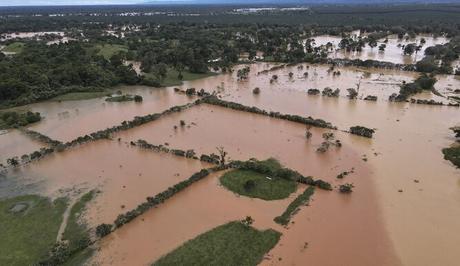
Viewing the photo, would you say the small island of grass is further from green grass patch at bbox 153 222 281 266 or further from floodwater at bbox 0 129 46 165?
floodwater at bbox 0 129 46 165

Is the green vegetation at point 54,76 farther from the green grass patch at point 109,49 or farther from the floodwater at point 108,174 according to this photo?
the floodwater at point 108,174

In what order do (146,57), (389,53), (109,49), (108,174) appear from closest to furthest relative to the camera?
1. (108,174)
2. (146,57)
3. (389,53)
4. (109,49)

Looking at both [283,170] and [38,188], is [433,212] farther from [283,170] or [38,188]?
[38,188]

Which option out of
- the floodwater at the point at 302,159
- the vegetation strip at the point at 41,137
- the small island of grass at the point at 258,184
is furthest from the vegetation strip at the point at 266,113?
the vegetation strip at the point at 41,137

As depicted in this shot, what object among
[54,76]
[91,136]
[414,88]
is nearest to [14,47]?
[54,76]

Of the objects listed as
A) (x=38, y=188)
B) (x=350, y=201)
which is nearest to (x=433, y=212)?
(x=350, y=201)

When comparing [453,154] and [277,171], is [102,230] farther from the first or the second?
[453,154]
